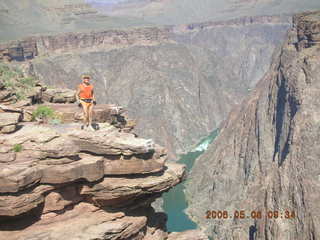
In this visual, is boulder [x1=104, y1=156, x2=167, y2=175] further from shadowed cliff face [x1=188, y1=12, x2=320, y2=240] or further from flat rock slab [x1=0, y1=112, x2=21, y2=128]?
shadowed cliff face [x1=188, y1=12, x2=320, y2=240]

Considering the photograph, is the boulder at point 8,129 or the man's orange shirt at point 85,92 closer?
the boulder at point 8,129

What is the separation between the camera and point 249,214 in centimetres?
8419

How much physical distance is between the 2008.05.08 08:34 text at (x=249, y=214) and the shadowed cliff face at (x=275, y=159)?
0.63 m

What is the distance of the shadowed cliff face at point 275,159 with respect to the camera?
7562 cm

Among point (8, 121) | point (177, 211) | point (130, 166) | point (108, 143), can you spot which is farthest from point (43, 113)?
point (177, 211)

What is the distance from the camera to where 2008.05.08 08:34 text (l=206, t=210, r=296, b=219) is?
72375 millimetres

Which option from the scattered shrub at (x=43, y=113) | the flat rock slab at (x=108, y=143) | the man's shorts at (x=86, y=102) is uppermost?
the man's shorts at (x=86, y=102)

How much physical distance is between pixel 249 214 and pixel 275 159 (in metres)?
28.0

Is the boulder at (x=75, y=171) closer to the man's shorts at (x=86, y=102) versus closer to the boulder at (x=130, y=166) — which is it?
the boulder at (x=130, y=166)

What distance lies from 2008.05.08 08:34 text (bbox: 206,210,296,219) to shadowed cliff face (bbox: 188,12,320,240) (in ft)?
2.05

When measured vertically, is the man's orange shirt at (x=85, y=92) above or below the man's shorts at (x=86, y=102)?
above

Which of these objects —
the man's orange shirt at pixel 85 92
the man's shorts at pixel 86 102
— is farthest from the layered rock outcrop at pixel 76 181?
the man's orange shirt at pixel 85 92

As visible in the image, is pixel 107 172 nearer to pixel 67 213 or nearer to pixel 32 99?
pixel 67 213

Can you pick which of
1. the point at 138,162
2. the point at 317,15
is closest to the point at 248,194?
the point at 317,15
